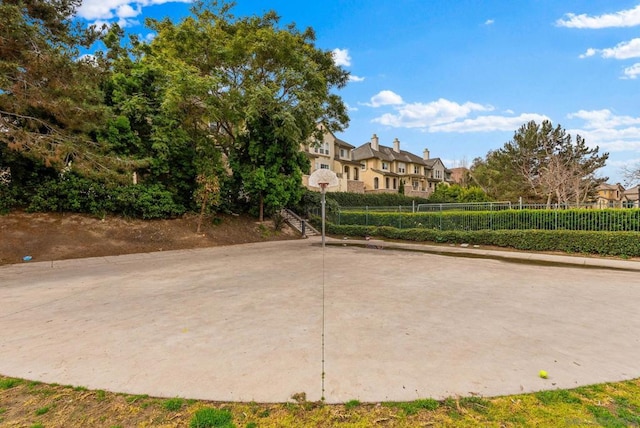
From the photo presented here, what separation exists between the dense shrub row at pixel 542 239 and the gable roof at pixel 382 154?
25.4m

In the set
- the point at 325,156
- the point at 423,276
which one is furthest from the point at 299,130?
the point at 325,156

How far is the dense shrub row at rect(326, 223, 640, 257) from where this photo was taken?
1117 cm

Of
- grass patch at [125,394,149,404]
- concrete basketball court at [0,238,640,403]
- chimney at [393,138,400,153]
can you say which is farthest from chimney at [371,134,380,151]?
grass patch at [125,394,149,404]

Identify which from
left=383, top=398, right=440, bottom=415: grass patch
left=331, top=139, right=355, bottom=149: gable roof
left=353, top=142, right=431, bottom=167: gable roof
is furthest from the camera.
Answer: left=353, top=142, right=431, bottom=167: gable roof

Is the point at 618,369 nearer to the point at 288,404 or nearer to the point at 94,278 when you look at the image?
the point at 288,404

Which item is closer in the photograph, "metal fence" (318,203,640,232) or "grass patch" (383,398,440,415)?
"grass patch" (383,398,440,415)

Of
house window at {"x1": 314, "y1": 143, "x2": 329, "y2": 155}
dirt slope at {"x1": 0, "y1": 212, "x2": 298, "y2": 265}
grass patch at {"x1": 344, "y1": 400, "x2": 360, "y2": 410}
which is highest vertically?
Result: house window at {"x1": 314, "y1": 143, "x2": 329, "y2": 155}

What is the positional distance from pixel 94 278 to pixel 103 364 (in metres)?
5.81

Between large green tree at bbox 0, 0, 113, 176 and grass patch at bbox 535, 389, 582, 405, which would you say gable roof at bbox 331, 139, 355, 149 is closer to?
large green tree at bbox 0, 0, 113, 176

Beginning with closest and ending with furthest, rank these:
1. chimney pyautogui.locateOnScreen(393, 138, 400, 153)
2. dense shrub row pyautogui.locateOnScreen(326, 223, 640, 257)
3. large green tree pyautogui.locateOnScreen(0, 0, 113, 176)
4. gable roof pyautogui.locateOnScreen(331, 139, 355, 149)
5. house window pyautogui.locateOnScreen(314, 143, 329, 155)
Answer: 1. large green tree pyautogui.locateOnScreen(0, 0, 113, 176)
2. dense shrub row pyautogui.locateOnScreen(326, 223, 640, 257)
3. house window pyautogui.locateOnScreen(314, 143, 329, 155)
4. gable roof pyautogui.locateOnScreen(331, 139, 355, 149)
5. chimney pyautogui.locateOnScreen(393, 138, 400, 153)

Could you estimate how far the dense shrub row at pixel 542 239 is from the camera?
11.2 metres

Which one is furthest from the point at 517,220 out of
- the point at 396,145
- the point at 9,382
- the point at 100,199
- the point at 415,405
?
the point at 396,145

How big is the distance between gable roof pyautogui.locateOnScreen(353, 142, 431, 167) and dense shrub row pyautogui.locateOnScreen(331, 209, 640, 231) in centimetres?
2319

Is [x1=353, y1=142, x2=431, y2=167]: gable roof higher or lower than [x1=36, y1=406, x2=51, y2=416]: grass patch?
higher
